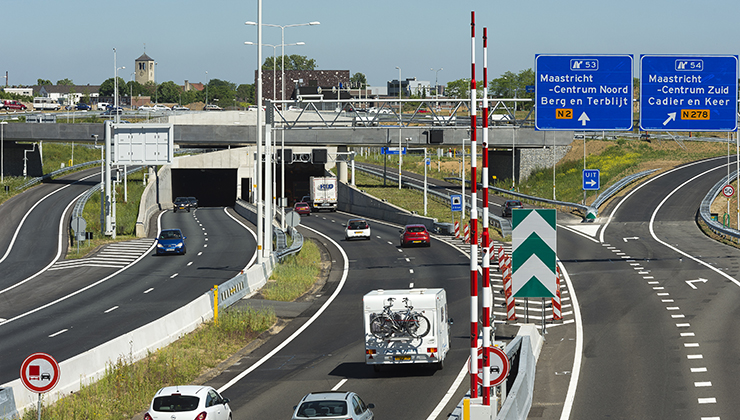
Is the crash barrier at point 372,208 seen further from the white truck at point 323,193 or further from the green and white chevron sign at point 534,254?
the green and white chevron sign at point 534,254

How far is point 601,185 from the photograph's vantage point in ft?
270

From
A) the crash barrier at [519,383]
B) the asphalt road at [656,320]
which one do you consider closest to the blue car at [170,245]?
the asphalt road at [656,320]

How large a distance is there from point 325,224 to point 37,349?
49683 mm

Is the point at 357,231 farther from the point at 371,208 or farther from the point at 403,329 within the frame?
the point at 403,329

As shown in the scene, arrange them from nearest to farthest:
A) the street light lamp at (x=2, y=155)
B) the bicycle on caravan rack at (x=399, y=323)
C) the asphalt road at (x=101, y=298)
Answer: the bicycle on caravan rack at (x=399, y=323)
the asphalt road at (x=101, y=298)
the street light lamp at (x=2, y=155)

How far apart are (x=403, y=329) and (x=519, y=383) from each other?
603 centimetres

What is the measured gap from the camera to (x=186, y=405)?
16250 mm

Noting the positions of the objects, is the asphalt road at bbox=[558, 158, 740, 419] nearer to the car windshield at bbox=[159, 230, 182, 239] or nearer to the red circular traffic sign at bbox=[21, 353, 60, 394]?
the red circular traffic sign at bbox=[21, 353, 60, 394]

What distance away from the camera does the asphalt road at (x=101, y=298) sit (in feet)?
89.0

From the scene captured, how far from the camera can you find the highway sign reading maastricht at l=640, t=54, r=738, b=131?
122ft

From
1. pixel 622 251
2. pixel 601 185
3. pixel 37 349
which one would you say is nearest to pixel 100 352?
pixel 37 349

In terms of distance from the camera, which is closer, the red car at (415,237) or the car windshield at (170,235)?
the red car at (415,237)

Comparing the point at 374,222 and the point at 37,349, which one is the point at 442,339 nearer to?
the point at 37,349

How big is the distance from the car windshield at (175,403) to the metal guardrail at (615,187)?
5547cm
